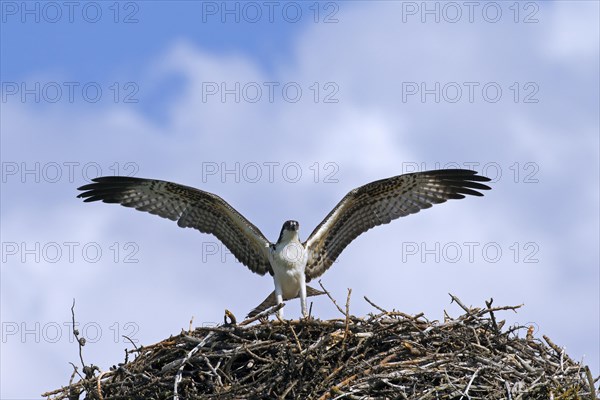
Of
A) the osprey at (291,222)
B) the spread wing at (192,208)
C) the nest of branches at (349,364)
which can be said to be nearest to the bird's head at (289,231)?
the osprey at (291,222)

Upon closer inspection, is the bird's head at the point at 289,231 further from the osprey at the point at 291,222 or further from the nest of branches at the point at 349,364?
the nest of branches at the point at 349,364

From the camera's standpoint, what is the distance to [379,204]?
1195 centimetres

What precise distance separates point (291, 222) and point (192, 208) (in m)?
1.35

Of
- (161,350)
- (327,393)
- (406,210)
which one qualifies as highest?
(406,210)

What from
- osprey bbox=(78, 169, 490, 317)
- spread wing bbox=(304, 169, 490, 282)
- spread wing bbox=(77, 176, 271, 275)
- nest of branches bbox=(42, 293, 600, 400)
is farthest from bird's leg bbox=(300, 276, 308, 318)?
nest of branches bbox=(42, 293, 600, 400)

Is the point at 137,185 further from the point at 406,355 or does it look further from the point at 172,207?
the point at 406,355

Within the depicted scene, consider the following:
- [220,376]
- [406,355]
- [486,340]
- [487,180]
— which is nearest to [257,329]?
→ [220,376]

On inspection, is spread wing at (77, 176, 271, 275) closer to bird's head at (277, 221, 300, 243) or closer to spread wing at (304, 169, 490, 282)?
bird's head at (277, 221, 300, 243)

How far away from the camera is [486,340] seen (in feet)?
30.5

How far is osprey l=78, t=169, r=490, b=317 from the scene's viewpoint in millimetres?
11320

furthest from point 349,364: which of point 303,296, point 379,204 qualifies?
point 379,204

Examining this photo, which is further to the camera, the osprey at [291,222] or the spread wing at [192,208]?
the spread wing at [192,208]

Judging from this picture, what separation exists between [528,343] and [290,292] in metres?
2.76

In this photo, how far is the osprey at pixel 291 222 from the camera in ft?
37.1
